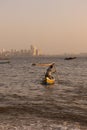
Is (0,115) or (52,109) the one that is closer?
(0,115)

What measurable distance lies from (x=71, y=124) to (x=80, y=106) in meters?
6.52

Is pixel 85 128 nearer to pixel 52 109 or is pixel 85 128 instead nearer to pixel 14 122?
pixel 14 122

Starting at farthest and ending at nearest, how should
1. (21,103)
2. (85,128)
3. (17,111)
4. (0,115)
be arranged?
(21,103) → (17,111) → (0,115) → (85,128)

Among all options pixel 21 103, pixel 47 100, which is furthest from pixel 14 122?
pixel 47 100

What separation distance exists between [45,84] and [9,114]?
2217 cm

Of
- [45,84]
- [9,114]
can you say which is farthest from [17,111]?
[45,84]

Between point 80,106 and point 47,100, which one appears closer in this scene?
point 80,106

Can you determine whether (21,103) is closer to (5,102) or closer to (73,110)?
(5,102)

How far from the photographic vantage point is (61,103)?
27500mm

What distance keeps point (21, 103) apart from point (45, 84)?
672 inches

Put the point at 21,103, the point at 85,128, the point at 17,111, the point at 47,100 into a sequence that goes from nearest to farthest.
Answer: the point at 85,128
the point at 17,111
the point at 21,103
the point at 47,100

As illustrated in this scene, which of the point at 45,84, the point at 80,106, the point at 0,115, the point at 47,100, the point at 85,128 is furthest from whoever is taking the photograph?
the point at 45,84

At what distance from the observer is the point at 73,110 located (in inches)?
945

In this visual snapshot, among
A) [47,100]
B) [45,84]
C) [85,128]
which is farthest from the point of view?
[45,84]
